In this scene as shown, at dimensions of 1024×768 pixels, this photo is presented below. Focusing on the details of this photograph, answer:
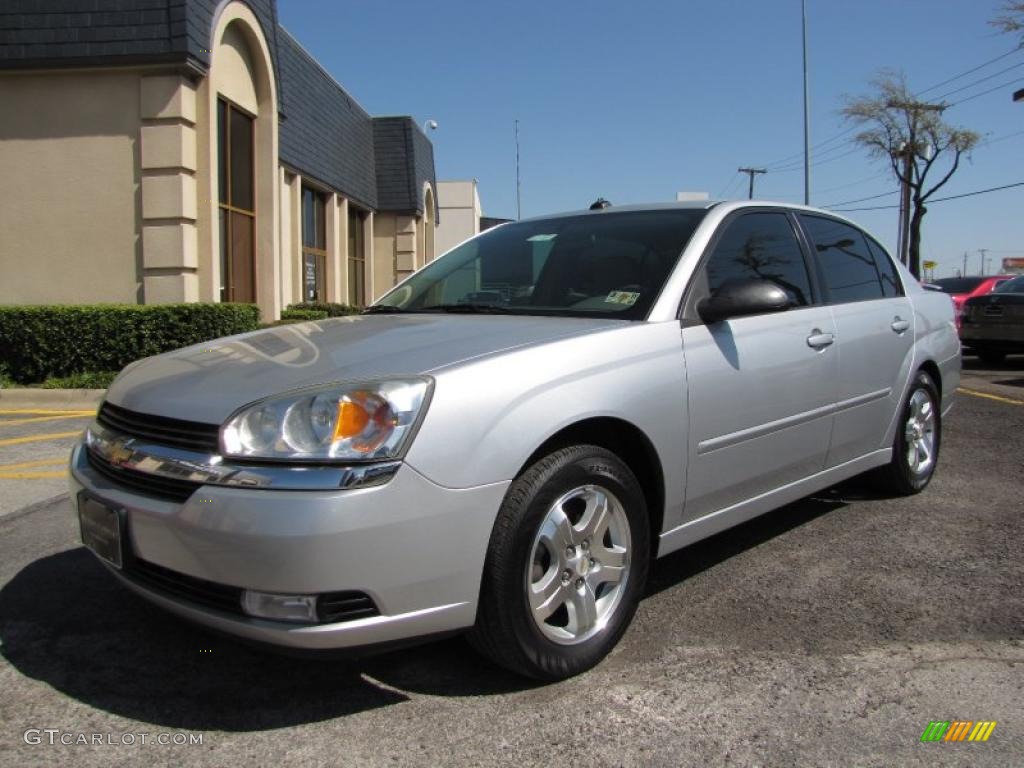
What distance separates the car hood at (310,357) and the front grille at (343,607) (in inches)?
23.6

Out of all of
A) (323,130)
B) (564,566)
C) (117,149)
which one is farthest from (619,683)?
(323,130)

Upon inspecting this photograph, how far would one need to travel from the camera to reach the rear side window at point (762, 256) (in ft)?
11.6

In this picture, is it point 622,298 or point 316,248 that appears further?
point 316,248

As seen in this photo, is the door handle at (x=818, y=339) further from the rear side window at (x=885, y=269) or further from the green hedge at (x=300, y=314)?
the green hedge at (x=300, y=314)

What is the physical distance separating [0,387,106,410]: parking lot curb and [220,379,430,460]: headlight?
7.91 m

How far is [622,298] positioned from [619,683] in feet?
4.76

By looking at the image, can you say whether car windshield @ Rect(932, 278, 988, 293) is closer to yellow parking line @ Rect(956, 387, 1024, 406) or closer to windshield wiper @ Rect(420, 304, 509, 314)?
yellow parking line @ Rect(956, 387, 1024, 406)

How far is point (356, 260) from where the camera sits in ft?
74.2

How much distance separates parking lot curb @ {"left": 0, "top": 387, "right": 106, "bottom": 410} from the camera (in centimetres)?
924

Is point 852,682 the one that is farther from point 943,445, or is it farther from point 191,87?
point 191,87

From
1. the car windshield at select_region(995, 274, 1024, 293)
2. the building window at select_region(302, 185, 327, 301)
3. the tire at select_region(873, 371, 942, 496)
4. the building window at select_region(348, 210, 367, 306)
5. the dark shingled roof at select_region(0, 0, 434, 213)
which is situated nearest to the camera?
the tire at select_region(873, 371, 942, 496)

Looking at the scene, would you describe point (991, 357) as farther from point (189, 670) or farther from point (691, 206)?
point (189, 670)

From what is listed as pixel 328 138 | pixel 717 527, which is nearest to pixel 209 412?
pixel 717 527

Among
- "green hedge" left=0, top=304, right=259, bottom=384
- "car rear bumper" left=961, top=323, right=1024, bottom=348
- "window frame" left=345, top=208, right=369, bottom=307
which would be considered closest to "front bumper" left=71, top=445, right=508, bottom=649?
"green hedge" left=0, top=304, right=259, bottom=384
